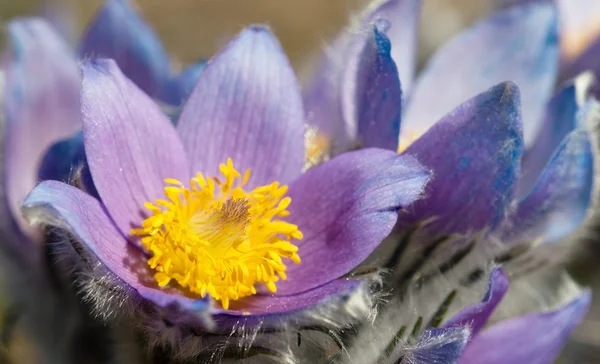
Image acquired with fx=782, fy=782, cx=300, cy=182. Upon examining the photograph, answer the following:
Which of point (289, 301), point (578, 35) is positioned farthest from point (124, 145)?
point (578, 35)

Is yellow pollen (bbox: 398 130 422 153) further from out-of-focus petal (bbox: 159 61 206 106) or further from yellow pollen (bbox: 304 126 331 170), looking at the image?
out-of-focus petal (bbox: 159 61 206 106)

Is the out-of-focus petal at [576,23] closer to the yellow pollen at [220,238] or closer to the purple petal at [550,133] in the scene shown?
the purple petal at [550,133]

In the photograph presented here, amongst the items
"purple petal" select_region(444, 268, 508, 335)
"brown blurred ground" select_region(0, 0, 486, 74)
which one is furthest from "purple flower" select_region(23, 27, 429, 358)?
"brown blurred ground" select_region(0, 0, 486, 74)

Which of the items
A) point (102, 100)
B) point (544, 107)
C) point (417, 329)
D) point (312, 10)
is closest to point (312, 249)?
point (417, 329)

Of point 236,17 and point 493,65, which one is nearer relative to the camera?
point 493,65

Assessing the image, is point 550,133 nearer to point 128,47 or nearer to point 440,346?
point 440,346

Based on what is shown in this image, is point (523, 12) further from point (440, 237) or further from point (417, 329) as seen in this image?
point (417, 329)
